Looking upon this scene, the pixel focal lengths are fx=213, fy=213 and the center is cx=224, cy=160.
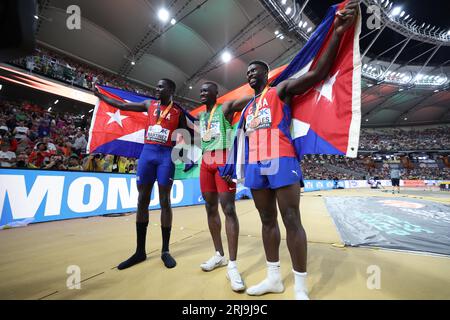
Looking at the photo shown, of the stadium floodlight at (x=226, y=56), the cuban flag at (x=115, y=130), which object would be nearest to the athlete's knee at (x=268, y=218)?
the cuban flag at (x=115, y=130)

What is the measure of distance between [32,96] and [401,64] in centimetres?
3630

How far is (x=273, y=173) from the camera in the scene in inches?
63.3

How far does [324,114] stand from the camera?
6.00 ft

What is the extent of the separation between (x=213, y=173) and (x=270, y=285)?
3.72 ft

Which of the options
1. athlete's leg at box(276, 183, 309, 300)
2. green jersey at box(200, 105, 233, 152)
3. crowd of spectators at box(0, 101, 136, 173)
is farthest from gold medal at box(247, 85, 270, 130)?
crowd of spectators at box(0, 101, 136, 173)

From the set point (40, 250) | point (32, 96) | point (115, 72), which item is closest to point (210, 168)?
point (40, 250)

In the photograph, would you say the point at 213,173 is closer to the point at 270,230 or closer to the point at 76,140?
the point at 270,230

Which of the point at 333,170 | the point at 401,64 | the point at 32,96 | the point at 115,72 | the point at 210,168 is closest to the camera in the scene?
the point at 210,168

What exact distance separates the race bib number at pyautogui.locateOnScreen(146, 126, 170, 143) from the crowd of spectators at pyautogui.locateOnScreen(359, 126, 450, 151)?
3782 centimetres

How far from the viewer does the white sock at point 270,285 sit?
5.33 feet

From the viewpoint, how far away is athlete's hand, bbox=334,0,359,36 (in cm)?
149

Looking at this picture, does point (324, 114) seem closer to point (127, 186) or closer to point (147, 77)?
point (127, 186)

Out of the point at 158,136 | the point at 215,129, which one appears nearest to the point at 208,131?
the point at 215,129

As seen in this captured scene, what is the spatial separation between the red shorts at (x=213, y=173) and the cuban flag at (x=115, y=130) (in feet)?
5.25
